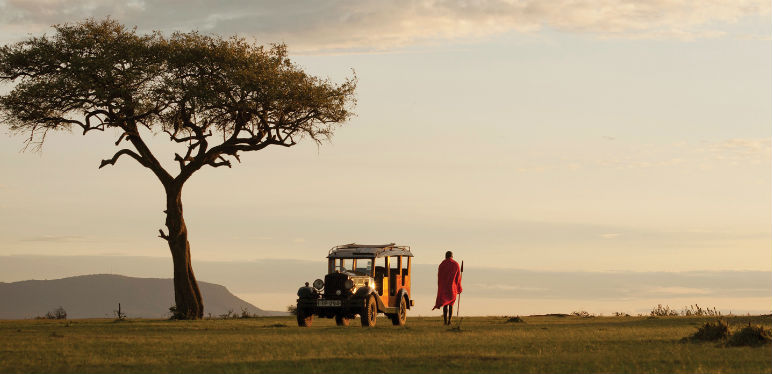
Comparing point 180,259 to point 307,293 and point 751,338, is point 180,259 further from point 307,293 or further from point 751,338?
point 751,338

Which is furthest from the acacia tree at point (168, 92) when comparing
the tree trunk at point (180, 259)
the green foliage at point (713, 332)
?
the green foliage at point (713, 332)

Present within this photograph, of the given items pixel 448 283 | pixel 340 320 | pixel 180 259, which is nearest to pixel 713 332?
pixel 448 283

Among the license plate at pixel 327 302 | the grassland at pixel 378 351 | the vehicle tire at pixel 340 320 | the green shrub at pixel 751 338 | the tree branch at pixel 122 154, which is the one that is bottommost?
the grassland at pixel 378 351

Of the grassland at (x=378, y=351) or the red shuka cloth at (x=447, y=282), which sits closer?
Answer: the grassland at (x=378, y=351)

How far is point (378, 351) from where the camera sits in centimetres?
2212

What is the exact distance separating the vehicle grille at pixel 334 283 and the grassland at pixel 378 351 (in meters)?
1.64

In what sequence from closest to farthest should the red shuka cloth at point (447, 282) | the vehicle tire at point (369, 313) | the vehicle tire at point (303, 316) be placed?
the vehicle tire at point (369, 313), the vehicle tire at point (303, 316), the red shuka cloth at point (447, 282)

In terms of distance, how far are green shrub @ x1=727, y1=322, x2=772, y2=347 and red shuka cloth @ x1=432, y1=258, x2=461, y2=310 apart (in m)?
11.3

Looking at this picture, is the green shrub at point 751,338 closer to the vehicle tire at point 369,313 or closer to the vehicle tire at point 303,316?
the vehicle tire at point 369,313

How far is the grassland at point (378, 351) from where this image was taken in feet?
63.0

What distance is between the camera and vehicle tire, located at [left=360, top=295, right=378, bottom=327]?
31.9 meters

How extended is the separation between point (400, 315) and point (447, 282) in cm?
215

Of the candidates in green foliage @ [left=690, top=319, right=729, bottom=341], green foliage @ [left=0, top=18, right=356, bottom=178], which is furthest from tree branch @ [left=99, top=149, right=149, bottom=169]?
green foliage @ [left=690, top=319, right=729, bottom=341]

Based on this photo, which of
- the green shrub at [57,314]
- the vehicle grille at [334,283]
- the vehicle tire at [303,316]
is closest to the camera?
the vehicle grille at [334,283]
